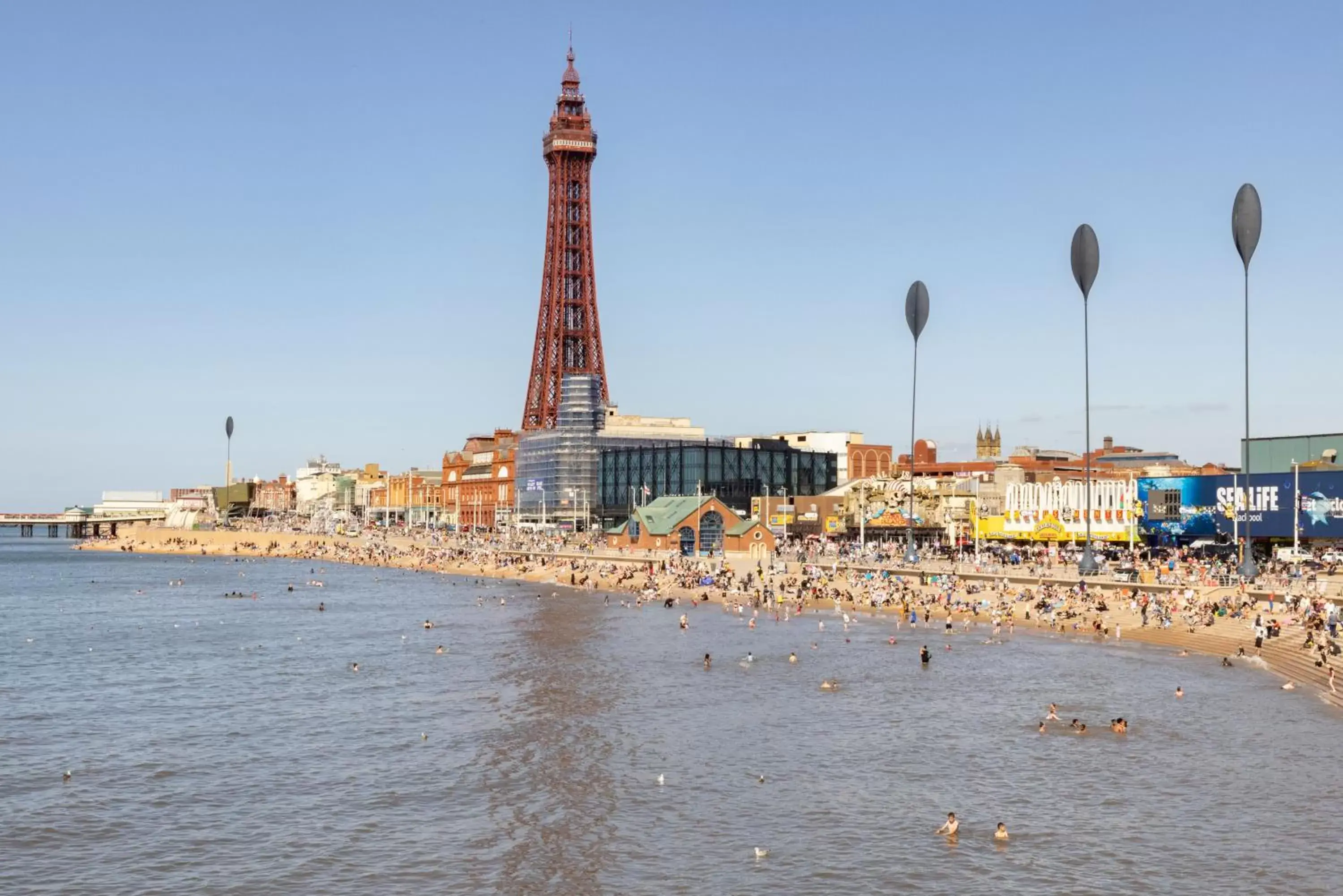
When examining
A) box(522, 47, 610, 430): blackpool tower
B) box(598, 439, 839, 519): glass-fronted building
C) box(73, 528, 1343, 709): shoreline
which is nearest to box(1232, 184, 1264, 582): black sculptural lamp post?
box(73, 528, 1343, 709): shoreline

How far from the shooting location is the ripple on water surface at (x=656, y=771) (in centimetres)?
2589

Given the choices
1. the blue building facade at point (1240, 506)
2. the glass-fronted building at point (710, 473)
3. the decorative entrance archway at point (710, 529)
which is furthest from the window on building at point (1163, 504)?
the glass-fronted building at point (710, 473)

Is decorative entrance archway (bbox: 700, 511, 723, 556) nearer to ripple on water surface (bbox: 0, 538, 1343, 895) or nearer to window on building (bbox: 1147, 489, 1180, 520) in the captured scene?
window on building (bbox: 1147, 489, 1180, 520)

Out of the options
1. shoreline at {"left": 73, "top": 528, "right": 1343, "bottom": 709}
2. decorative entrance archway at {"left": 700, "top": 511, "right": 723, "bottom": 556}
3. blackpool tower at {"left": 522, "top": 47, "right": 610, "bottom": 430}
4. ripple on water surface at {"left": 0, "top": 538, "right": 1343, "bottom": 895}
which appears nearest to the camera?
ripple on water surface at {"left": 0, "top": 538, "right": 1343, "bottom": 895}

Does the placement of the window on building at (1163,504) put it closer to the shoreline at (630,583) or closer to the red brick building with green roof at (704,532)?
the shoreline at (630,583)

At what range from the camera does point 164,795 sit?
105 feet

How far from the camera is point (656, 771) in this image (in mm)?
33844

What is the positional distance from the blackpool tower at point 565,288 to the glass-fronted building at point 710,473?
17375 mm

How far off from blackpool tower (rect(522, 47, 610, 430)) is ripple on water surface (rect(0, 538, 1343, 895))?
129 metres

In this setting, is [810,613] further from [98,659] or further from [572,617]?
[98,659]

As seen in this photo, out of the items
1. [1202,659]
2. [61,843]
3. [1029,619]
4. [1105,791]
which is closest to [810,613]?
[1029,619]

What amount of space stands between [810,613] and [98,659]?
127 ft

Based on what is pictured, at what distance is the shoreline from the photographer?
52625 millimetres

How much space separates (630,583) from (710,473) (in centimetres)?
6277
